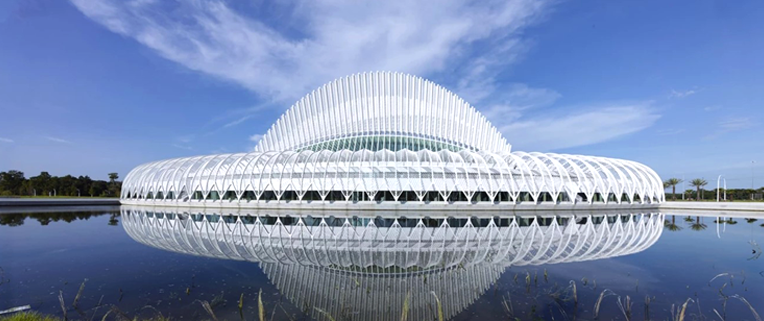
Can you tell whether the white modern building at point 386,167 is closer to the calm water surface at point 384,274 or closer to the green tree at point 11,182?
the calm water surface at point 384,274

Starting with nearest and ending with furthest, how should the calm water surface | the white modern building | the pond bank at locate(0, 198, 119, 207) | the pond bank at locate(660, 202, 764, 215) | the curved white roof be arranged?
the calm water surface → the white modern building → the pond bank at locate(660, 202, 764, 215) → the pond bank at locate(0, 198, 119, 207) → the curved white roof

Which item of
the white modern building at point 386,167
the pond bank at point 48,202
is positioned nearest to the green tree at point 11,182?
the pond bank at point 48,202

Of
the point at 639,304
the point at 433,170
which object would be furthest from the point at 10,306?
the point at 433,170

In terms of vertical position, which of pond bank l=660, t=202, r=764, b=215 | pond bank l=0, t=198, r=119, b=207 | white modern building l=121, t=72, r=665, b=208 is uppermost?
white modern building l=121, t=72, r=665, b=208

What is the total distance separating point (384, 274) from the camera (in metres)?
12.5

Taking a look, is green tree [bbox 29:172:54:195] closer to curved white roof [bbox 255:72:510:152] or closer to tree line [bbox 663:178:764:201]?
curved white roof [bbox 255:72:510:152]

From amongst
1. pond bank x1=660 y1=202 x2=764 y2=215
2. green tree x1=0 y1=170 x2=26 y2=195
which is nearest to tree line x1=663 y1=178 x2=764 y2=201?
pond bank x1=660 y1=202 x2=764 y2=215

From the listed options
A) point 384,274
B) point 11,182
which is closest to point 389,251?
point 384,274

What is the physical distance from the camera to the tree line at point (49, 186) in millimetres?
77812

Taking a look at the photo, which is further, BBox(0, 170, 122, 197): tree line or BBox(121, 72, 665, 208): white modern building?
Result: BBox(0, 170, 122, 197): tree line

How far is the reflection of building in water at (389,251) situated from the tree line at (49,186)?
2759 inches

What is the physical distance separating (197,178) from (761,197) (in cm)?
11766

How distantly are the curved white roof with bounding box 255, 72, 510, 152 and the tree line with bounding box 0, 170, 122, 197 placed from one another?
52088 mm

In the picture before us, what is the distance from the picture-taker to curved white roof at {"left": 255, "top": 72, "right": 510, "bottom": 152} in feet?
168
